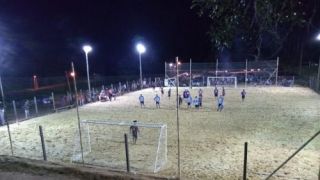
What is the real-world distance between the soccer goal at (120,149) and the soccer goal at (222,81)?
27.1 m

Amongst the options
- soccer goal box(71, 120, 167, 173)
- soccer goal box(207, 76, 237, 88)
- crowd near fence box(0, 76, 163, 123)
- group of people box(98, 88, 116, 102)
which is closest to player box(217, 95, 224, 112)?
soccer goal box(71, 120, 167, 173)

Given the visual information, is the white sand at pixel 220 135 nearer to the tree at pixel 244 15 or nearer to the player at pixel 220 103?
the player at pixel 220 103

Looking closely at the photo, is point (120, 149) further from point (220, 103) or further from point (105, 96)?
point (105, 96)

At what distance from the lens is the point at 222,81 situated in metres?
43.2

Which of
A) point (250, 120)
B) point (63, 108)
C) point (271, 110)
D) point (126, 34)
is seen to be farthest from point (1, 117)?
point (126, 34)

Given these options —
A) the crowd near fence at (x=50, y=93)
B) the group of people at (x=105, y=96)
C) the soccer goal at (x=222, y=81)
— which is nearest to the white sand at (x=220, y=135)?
the crowd near fence at (x=50, y=93)

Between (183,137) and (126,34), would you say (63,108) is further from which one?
(126,34)

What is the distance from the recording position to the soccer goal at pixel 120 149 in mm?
11750

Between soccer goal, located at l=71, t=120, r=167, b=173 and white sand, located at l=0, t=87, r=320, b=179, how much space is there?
215mm

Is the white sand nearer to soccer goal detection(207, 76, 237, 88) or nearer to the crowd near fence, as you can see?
the crowd near fence

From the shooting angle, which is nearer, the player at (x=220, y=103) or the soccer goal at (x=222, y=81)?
the player at (x=220, y=103)

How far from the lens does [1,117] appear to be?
21.6 metres

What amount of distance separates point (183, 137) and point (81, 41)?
44.5 meters

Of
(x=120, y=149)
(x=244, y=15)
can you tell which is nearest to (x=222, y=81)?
(x=120, y=149)
